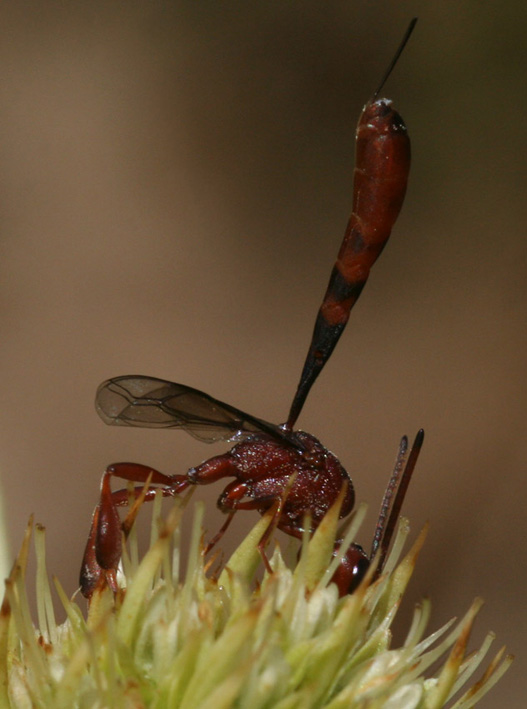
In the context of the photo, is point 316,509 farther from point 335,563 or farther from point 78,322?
point 78,322

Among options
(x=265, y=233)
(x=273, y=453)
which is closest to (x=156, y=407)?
(x=273, y=453)

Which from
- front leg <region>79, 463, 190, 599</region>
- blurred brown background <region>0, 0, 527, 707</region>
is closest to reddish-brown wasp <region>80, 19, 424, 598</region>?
front leg <region>79, 463, 190, 599</region>

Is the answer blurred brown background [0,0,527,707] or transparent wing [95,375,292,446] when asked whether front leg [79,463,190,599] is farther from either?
blurred brown background [0,0,527,707]

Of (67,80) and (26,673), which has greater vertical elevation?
(67,80)

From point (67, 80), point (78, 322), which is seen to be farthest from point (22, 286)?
point (67, 80)

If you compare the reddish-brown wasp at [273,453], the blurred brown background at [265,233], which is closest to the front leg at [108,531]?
the reddish-brown wasp at [273,453]

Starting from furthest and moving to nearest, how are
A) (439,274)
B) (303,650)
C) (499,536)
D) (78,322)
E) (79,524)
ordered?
(439,274) → (78,322) → (499,536) → (79,524) → (303,650)

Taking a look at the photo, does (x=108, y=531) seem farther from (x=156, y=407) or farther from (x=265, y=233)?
(x=265, y=233)
